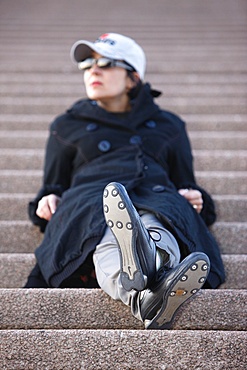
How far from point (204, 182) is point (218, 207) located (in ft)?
1.06

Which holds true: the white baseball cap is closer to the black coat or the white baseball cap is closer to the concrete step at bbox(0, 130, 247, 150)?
the black coat

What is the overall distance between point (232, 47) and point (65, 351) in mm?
4238

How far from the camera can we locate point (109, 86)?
9.39 feet

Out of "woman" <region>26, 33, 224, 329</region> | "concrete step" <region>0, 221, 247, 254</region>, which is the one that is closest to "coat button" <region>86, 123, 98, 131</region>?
"woman" <region>26, 33, 224, 329</region>

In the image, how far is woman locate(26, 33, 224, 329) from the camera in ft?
5.95

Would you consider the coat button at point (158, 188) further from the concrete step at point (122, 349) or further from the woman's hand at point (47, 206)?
the concrete step at point (122, 349)

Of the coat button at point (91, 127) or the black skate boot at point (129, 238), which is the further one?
the coat button at point (91, 127)

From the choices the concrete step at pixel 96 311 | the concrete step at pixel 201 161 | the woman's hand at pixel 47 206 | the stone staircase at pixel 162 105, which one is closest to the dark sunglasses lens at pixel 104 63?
the woman's hand at pixel 47 206

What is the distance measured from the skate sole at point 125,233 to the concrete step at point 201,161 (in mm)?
1917

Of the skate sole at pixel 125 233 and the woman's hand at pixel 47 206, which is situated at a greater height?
the skate sole at pixel 125 233

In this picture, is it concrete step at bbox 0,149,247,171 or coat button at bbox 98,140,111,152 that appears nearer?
coat button at bbox 98,140,111,152

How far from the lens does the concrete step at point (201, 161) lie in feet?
12.1

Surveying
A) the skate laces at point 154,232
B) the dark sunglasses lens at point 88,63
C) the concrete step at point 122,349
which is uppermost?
the dark sunglasses lens at point 88,63

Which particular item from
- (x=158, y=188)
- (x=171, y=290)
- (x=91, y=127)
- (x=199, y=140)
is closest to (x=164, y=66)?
(x=199, y=140)
